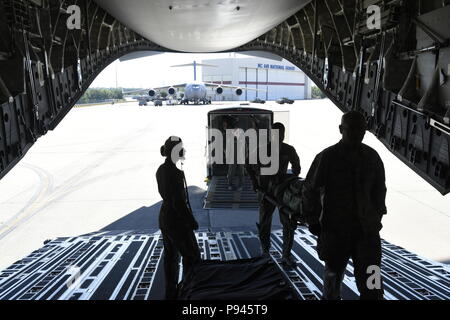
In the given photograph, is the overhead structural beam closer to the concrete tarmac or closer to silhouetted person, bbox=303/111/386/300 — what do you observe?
silhouetted person, bbox=303/111/386/300

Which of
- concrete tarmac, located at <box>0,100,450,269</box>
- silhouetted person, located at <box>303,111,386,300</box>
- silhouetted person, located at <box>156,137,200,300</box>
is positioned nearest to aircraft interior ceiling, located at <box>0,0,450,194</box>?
silhouetted person, located at <box>303,111,386,300</box>

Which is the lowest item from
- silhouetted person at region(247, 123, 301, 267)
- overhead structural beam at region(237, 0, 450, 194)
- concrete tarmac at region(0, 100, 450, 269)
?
concrete tarmac at region(0, 100, 450, 269)

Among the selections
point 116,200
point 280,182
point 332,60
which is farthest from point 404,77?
point 116,200

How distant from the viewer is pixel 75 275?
5.01m

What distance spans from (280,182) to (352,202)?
180 cm

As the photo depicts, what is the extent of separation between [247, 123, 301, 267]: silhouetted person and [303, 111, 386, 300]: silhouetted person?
1.70 meters

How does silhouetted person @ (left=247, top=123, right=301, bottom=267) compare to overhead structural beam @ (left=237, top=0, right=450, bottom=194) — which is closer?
overhead structural beam @ (left=237, top=0, right=450, bottom=194)

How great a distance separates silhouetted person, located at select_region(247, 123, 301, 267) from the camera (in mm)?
4934

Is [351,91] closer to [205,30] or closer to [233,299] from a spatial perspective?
[205,30]

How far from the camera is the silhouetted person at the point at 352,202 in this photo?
2.93 metres

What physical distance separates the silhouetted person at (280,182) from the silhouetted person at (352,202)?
5.56 ft

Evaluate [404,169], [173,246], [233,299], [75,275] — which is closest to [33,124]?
[75,275]

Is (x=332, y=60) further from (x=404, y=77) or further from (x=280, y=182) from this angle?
(x=280, y=182)
